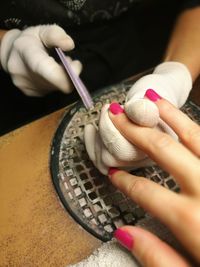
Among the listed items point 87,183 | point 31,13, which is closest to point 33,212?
point 87,183

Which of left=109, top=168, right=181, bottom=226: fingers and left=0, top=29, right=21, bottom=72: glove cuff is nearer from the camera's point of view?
left=109, top=168, right=181, bottom=226: fingers

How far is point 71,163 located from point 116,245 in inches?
6.8

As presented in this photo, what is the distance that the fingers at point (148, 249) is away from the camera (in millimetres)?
429

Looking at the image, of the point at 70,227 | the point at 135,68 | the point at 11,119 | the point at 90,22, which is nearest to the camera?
the point at 70,227

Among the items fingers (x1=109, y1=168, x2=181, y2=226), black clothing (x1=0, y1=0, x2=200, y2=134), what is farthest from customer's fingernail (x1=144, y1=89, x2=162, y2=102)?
black clothing (x1=0, y1=0, x2=200, y2=134)

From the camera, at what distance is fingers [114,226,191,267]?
0.43 m

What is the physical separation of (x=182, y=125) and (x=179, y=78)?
0.15 m

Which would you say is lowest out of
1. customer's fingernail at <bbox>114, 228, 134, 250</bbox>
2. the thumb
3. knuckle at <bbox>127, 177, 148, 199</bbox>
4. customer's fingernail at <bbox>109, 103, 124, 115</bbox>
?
customer's fingernail at <bbox>114, 228, 134, 250</bbox>

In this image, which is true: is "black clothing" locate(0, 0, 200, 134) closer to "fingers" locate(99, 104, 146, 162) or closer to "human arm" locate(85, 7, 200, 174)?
"human arm" locate(85, 7, 200, 174)

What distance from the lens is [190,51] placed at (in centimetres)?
72

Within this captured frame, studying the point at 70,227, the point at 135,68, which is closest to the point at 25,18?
the point at 135,68

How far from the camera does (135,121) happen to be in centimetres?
50

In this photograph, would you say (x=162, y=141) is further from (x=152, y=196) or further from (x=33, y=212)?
(x=33, y=212)

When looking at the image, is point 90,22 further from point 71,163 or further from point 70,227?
point 70,227
